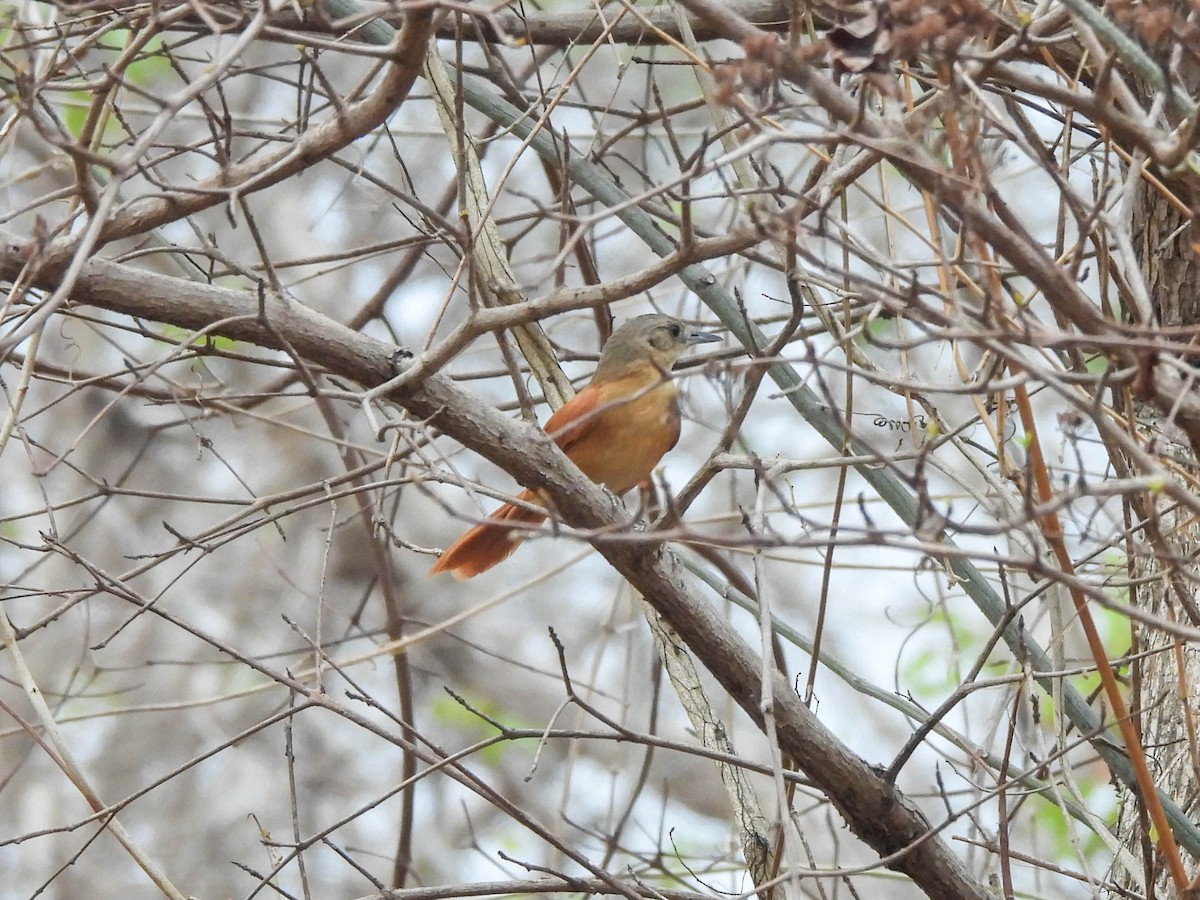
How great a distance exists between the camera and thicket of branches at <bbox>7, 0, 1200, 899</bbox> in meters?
1.92

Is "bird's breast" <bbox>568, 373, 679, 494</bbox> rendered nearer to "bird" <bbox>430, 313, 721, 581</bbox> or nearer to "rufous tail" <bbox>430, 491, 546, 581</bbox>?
"bird" <bbox>430, 313, 721, 581</bbox>

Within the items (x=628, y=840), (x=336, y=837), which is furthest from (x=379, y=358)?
(x=336, y=837)

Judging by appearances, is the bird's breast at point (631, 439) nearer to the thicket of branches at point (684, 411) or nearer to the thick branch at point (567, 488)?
the thicket of branches at point (684, 411)

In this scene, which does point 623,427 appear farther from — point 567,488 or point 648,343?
point 567,488

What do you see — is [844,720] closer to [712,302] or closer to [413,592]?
[413,592]

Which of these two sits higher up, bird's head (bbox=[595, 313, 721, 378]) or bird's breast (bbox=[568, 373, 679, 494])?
bird's head (bbox=[595, 313, 721, 378])

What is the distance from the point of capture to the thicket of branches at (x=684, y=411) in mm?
1920

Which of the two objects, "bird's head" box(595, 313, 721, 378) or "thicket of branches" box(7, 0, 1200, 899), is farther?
"bird's head" box(595, 313, 721, 378)

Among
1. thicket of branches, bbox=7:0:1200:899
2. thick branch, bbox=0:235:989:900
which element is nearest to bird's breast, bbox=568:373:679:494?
thicket of branches, bbox=7:0:1200:899

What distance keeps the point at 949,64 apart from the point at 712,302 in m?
1.83

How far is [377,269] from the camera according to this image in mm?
9766

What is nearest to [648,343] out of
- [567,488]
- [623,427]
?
[623,427]

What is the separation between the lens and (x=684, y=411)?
2725 millimetres

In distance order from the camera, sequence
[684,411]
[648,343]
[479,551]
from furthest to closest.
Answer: [648,343] → [479,551] → [684,411]
